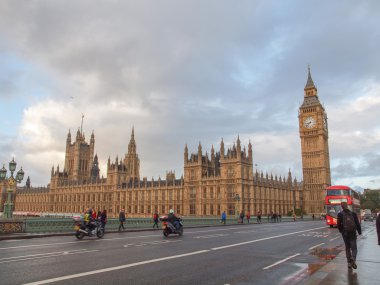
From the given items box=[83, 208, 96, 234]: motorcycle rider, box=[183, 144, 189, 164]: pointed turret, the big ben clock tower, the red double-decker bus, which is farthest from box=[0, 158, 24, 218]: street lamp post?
the big ben clock tower

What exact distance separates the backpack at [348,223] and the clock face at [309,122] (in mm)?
107561

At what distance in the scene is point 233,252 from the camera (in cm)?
1445

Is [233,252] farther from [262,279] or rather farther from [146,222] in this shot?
[146,222]

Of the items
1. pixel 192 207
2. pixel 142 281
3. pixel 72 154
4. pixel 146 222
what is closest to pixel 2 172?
pixel 146 222

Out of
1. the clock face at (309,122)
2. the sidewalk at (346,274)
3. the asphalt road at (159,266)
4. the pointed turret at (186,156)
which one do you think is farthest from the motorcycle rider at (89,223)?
the clock face at (309,122)

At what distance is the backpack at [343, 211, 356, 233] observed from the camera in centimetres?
1050

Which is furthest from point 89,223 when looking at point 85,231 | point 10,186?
point 10,186

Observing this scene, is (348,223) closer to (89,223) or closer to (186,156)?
(89,223)

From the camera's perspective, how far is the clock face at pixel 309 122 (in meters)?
112

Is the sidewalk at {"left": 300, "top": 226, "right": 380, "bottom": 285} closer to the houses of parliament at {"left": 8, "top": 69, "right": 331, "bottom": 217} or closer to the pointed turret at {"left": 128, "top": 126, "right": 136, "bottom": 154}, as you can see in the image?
the houses of parliament at {"left": 8, "top": 69, "right": 331, "bottom": 217}

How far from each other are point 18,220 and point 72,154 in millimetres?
139591

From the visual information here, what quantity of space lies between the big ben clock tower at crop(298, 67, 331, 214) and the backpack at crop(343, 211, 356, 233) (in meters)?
99.0

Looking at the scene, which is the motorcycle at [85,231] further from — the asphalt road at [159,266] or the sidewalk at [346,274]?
the sidewalk at [346,274]

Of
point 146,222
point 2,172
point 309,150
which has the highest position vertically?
point 309,150
